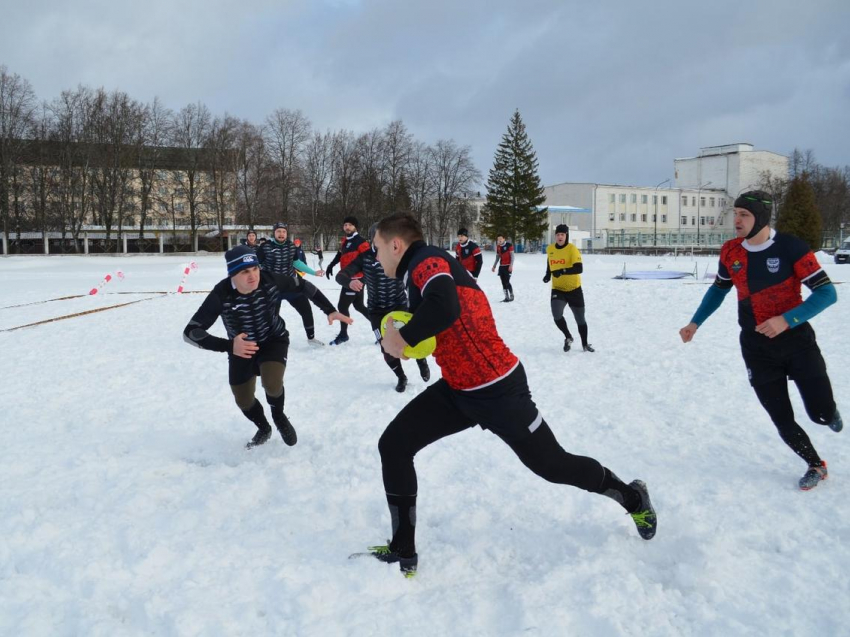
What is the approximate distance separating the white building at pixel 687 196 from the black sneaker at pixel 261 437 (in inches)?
3302

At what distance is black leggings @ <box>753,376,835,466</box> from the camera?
3.78 m

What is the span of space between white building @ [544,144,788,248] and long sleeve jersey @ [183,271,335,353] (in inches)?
3301

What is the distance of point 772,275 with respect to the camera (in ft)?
12.6

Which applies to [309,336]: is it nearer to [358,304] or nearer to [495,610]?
[358,304]

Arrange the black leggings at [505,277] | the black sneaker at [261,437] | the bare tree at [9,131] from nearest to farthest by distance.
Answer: the black sneaker at [261,437] → the black leggings at [505,277] → the bare tree at [9,131]

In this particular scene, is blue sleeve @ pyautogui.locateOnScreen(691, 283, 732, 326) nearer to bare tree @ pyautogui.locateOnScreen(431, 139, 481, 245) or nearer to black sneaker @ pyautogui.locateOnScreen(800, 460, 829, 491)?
black sneaker @ pyautogui.locateOnScreen(800, 460, 829, 491)

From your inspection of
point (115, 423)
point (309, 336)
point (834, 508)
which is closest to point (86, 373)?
point (115, 423)

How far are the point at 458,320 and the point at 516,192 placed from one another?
195 ft

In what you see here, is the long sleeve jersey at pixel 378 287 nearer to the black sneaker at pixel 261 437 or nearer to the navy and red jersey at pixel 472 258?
the black sneaker at pixel 261 437

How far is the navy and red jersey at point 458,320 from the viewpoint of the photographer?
2.61 m

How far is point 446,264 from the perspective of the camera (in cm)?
269

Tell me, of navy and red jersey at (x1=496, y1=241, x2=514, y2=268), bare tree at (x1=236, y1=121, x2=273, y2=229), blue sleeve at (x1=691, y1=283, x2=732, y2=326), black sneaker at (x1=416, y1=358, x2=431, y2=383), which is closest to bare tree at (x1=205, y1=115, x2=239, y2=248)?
bare tree at (x1=236, y1=121, x2=273, y2=229)

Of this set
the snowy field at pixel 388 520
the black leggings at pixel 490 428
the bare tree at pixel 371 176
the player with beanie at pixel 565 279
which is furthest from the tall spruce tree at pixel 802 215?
the black leggings at pixel 490 428

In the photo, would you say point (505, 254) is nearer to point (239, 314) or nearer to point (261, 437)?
point (261, 437)
